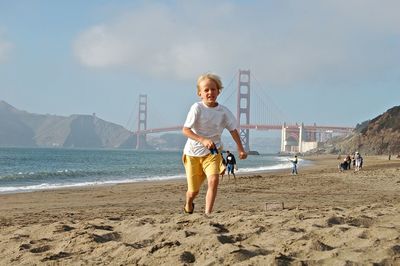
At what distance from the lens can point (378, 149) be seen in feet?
212

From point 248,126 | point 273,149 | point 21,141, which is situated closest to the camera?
point 248,126

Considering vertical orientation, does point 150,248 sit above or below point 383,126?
below

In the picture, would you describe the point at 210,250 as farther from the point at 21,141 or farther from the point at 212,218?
the point at 21,141

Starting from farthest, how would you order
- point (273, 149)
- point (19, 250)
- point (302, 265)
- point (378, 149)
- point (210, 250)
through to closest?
1. point (273, 149)
2. point (378, 149)
3. point (19, 250)
4. point (210, 250)
5. point (302, 265)

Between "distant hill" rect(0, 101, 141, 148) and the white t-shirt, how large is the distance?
149068 mm

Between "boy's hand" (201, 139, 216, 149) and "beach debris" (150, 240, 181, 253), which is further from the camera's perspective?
"boy's hand" (201, 139, 216, 149)

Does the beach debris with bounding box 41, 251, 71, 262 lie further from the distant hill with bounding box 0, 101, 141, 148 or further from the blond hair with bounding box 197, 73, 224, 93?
the distant hill with bounding box 0, 101, 141, 148

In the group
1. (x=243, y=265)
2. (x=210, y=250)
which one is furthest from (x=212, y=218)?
(x=243, y=265)

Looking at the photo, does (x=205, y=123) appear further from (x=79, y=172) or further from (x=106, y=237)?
(x=79, y=172)

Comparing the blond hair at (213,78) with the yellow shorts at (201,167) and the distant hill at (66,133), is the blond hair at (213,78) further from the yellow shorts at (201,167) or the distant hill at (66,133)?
the distant hill at (66,133)

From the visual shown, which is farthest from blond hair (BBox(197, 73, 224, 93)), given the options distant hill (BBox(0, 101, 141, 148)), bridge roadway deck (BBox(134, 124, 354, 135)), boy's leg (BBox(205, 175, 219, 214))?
distant hill (BBox(0, 101, 141, 148))

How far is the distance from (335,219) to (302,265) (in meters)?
1.38

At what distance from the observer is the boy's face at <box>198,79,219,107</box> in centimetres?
431

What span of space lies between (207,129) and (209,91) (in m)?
0.32
